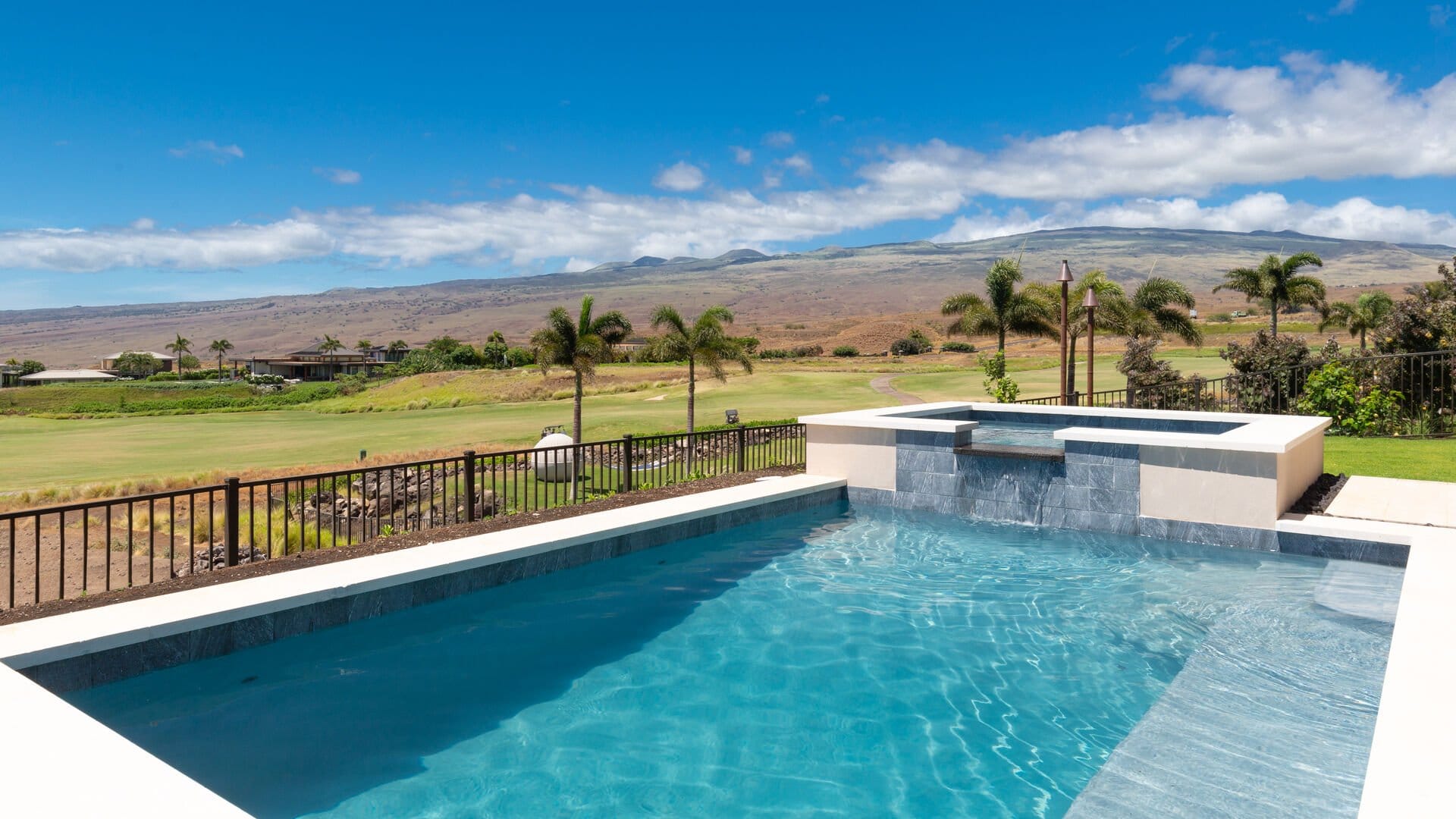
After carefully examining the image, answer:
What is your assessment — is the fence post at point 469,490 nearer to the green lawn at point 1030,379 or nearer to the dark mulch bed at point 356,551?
the dark mulch bed at point 356,551

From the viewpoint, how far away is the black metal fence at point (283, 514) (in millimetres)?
8242

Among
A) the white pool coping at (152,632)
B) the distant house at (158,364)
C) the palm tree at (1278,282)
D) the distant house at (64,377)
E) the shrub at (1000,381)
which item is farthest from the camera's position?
the distant house at (158,364)

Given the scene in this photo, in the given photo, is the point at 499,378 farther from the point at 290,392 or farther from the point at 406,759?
the point at 406,759

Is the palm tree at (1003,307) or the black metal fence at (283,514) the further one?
the palm tree at (1003,307)

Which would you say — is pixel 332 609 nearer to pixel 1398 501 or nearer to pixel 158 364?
pixel 1398 501

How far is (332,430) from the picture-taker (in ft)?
133

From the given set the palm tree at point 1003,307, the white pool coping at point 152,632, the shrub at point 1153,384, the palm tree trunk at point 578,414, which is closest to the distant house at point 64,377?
the palm tree trunk at point 578,414

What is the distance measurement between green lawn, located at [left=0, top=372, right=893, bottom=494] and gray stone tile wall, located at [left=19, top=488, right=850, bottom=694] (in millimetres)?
20865

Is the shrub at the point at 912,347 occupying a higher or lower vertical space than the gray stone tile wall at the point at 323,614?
higher

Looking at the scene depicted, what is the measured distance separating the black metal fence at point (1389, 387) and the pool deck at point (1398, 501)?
5.88 metres

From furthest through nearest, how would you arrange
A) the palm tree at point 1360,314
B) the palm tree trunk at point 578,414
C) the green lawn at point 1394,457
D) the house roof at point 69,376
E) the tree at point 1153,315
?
the house roof at point 69,376 < the palm tree at point 1360,314 < the tree at point 1153,315 < the palm tree trunk at point 578,414 < the green lawn at point 1394,457

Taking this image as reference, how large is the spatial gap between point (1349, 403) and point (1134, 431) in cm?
781

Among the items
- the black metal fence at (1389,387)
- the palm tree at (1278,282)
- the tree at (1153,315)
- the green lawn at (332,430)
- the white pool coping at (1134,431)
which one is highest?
the palm tree at (1278,282)

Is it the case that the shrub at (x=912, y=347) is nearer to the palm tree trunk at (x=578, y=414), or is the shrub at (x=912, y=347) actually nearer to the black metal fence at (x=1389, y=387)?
the palm tree trunk at (x=578, y=414)
